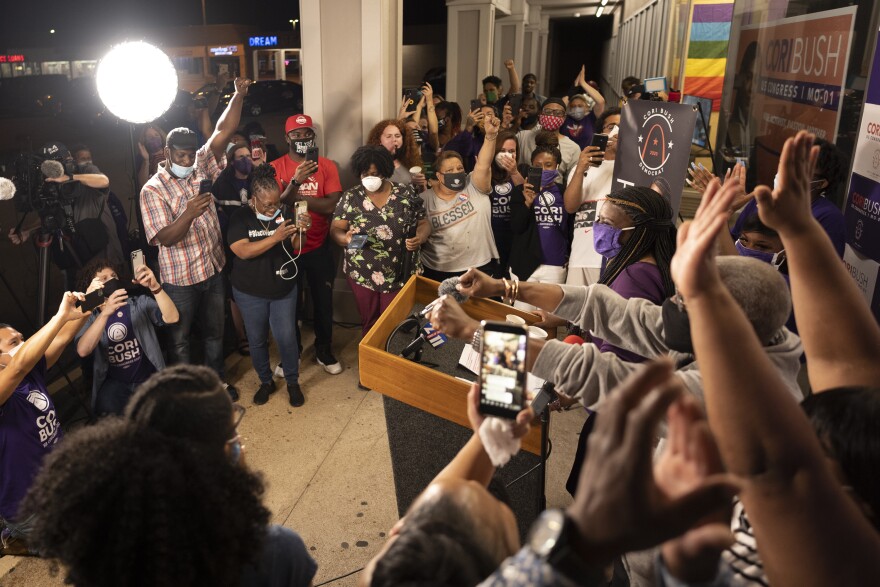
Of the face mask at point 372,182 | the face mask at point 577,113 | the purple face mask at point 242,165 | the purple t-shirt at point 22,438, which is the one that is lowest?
the purple t-shirt at point 22,438

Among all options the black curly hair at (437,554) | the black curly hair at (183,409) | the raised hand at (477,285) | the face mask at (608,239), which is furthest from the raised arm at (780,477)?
the face mask at (608,239)

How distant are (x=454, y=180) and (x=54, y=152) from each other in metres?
3.01

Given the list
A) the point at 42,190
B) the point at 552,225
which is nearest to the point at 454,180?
the point at 552,225

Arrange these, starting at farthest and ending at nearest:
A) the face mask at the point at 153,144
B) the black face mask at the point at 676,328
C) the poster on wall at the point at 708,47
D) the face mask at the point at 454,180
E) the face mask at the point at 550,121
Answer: the poster on wall at the point at 708,47 < the face mask at the point at 550,121 < the face mask at the point at 153,144 < the face mask at the point at 454,180 < the black face mask at the point at 676,328

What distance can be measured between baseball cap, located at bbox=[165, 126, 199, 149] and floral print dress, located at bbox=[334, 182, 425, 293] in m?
1.09

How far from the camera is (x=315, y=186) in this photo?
4.82 meters

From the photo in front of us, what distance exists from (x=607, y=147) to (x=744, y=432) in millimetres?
4096

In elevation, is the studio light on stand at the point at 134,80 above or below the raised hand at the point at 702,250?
above

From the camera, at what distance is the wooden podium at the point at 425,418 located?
2234 millimetres

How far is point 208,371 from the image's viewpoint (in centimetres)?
168

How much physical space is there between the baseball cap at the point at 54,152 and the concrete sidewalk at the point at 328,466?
6.75ft

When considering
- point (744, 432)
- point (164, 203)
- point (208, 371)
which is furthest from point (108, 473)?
point (164, 203)

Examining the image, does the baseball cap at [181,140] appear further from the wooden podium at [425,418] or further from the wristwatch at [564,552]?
the wristwatch at [564,552]

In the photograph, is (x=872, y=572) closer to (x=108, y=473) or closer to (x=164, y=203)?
(x=108, y=473)
